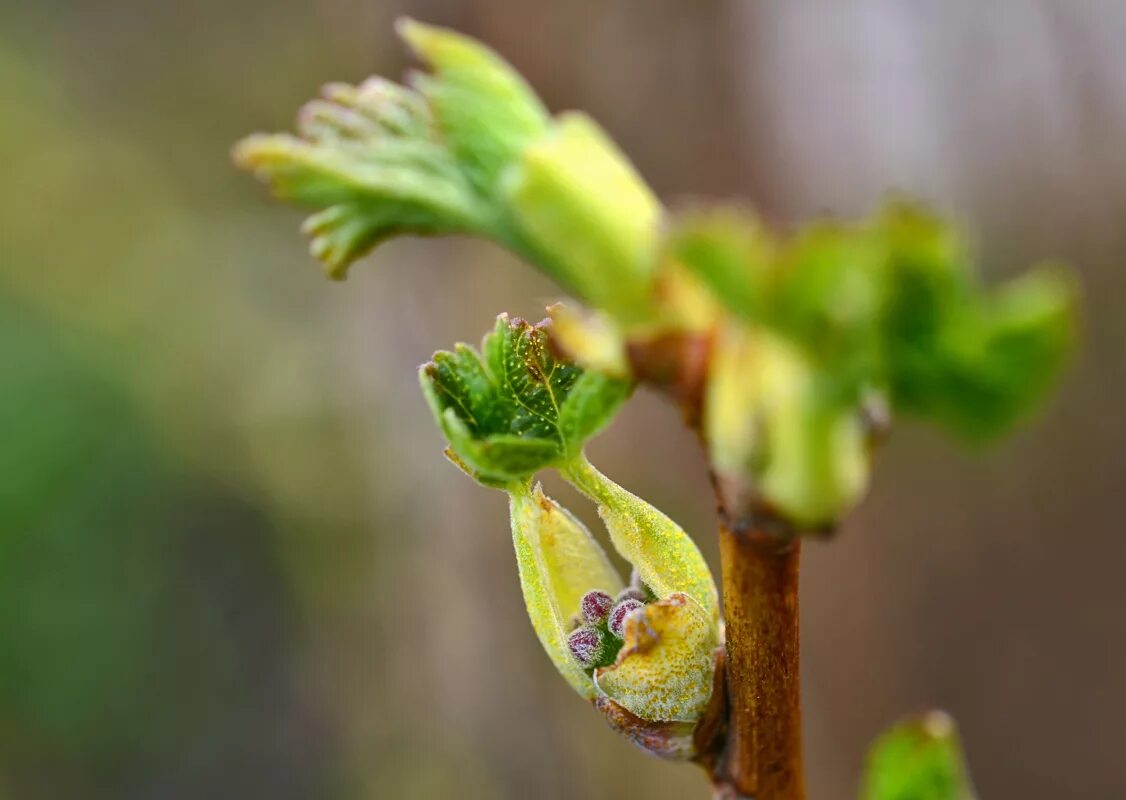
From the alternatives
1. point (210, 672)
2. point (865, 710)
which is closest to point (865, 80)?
point (865, 710)

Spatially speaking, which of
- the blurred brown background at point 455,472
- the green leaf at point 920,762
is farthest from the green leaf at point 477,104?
the blurred brown background at point 455,472

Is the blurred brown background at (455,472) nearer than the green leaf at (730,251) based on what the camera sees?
No

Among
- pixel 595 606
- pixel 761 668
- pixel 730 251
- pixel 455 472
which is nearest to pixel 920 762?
pixel 761 668

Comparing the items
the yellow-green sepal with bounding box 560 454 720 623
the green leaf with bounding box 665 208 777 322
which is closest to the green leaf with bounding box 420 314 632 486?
the yellow-green sepal with bounding box 560 454 720 623

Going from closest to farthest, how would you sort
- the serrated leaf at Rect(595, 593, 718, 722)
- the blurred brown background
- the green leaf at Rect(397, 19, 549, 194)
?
the green leaf at Rect(397, 19, 549, 194) < the serrated leaf at Rect(595, 593, 718, 722) < the blurred brown background

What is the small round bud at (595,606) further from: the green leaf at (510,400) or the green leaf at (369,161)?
the green leaf at (369,161)

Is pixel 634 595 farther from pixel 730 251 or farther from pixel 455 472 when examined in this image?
pixel 455 472

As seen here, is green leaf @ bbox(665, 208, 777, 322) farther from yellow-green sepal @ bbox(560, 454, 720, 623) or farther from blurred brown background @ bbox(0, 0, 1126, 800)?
blurred brown background @ bbox(0, 0, 1126, 800)
